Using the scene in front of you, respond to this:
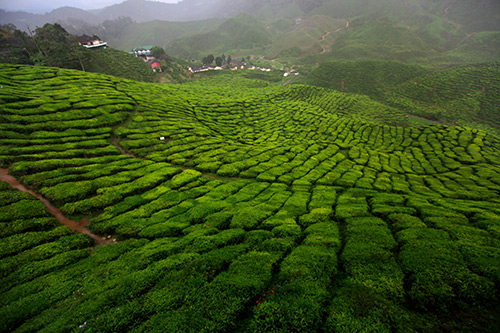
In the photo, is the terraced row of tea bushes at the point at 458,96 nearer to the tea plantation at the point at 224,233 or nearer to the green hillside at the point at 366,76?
the green hillside at the point at 366,76

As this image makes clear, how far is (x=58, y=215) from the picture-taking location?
54.5 feet

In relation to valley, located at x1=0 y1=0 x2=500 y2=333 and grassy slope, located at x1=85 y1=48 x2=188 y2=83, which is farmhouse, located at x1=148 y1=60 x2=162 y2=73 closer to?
grassy slope, located at x1=85 y1=48 x2=188 y2=83

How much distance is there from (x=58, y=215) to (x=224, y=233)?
49.8 ft

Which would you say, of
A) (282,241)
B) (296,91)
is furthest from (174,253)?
(296,91)

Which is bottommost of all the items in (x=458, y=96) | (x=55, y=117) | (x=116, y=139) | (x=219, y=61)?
(x=458, y=96)

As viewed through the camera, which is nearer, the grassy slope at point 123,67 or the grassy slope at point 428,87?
the grassy slope at point 428,87

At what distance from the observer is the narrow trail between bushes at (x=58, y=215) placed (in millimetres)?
15328

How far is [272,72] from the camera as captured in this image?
452 ft

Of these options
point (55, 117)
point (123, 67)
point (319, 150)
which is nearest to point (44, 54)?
point (123, 67)

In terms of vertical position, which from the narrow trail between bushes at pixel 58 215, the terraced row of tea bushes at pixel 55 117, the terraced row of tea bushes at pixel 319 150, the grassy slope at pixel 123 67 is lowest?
the terraced row of tea bushes at pixel 319 150

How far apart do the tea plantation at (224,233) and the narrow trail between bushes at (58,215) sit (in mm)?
481

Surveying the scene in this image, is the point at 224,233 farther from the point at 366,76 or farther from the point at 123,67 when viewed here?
the point at 366,76

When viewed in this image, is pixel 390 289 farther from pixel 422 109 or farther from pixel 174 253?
pixel 422 109

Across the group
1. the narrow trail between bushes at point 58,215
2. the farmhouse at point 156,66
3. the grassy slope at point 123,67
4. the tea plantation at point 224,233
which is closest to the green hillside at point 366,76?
the tea plantation at point 224,233
